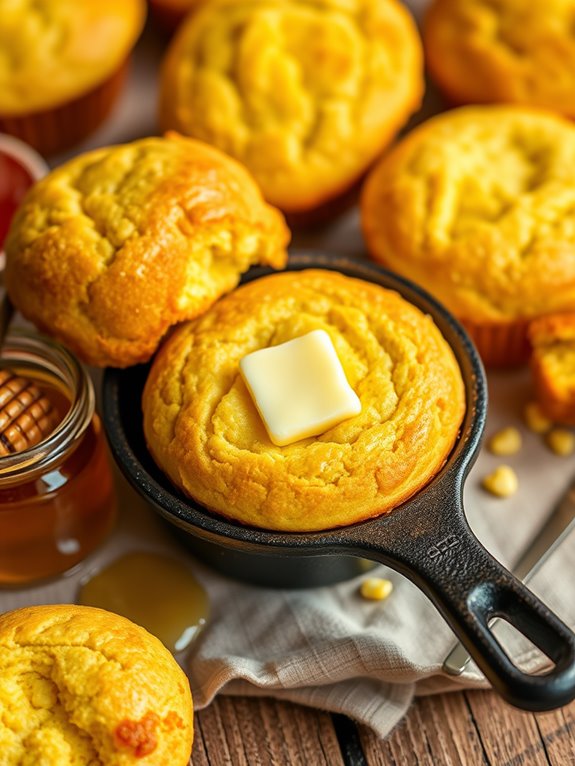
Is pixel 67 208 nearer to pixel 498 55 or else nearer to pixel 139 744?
pixel 139 744

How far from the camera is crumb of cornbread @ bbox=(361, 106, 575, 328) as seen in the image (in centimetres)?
289

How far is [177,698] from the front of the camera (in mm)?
2166

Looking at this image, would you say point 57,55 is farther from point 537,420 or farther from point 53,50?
point 537,420

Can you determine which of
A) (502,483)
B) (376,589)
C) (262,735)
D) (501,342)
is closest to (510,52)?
(501,342)

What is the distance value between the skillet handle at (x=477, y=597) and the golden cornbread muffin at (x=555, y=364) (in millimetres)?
758

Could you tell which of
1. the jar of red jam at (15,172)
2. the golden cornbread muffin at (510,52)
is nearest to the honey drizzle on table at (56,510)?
the jar of red jam at (15,172)

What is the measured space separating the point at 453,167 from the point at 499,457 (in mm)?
924

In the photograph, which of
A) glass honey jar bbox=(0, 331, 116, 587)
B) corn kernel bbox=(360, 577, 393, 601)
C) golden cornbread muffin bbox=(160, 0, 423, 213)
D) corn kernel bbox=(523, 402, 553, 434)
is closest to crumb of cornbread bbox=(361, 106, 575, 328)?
golden cornbread muffin bbox=(160, 0, 423, 213)

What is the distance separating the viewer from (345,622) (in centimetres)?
260

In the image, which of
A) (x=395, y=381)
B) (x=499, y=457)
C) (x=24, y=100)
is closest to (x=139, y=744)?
(x=395, y=381)

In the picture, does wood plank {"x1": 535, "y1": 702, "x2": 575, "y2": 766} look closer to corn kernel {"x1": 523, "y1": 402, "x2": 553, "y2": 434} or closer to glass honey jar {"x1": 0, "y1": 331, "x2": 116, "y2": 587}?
corn kernel {"x1": 523, "y1": 402, "x2": 553, "y2": 434}

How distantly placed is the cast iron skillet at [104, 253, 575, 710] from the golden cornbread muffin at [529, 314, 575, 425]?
37 centimetres

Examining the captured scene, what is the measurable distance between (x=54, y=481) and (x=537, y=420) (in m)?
1.44

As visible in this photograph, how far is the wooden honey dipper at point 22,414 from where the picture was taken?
249 cm
